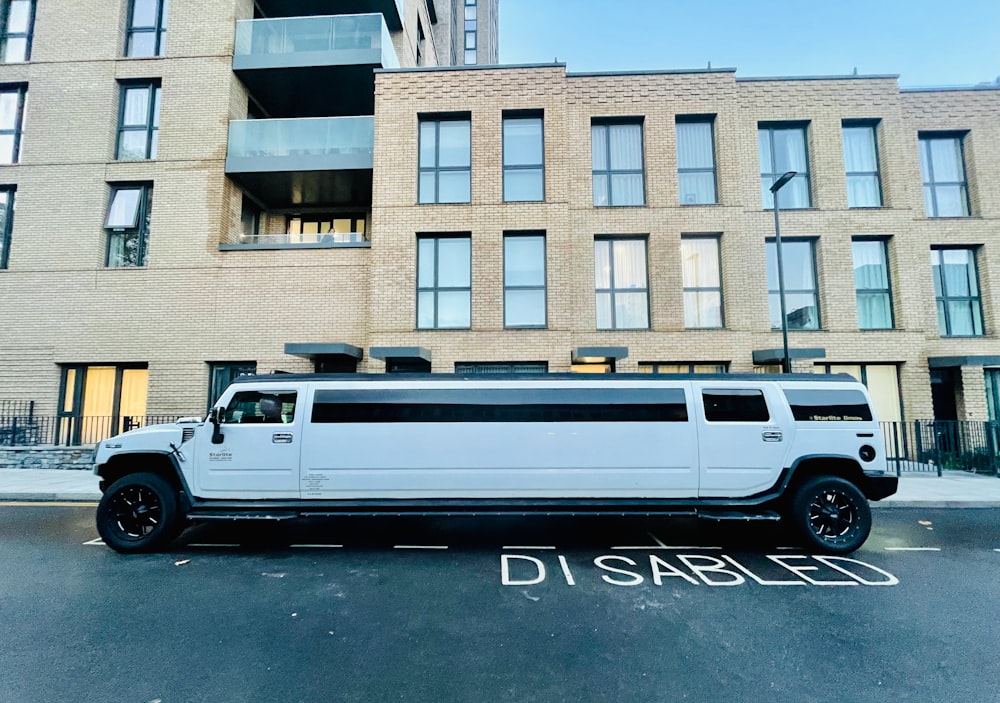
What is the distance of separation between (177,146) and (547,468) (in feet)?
52.4

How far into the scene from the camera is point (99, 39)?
14875mm

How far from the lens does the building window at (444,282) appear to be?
13164 millimetres

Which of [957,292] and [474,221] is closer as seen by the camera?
[474,221]

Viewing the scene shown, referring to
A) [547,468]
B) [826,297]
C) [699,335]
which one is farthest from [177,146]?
[826,297]

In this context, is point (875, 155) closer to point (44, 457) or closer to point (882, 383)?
point (882, 383)

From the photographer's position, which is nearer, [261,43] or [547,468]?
[547,468]

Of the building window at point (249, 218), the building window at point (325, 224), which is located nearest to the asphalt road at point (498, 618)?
the building window at point (249, 218)

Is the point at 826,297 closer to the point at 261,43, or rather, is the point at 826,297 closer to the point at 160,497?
the point at 160,497

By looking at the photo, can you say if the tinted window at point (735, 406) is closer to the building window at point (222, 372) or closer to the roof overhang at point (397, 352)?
the roof overhang at point (397, 352)

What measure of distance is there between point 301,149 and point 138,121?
568cm

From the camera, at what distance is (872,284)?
45.6 feet

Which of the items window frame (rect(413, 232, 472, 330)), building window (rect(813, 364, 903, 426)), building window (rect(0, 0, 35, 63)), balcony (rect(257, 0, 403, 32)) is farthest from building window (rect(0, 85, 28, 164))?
building window (rect(813, 364, 903, 426))

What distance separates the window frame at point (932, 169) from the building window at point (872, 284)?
2.40m

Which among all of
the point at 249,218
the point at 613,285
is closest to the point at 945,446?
the point at 613,285
